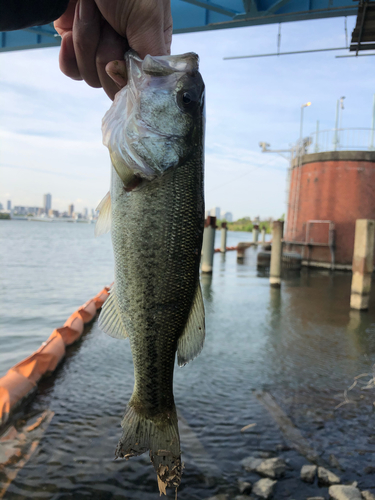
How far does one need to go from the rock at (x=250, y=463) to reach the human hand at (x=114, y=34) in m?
4.32

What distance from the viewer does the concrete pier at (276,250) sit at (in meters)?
17.1

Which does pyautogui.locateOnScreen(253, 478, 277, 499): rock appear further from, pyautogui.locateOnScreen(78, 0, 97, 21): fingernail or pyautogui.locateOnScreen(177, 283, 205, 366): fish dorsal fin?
pyautogui.locateOnScreen(78, 0, 97, 21): fingernail

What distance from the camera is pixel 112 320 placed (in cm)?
200

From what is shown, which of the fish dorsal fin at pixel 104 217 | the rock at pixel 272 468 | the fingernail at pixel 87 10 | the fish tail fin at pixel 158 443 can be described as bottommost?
the rock at pixel 272 468

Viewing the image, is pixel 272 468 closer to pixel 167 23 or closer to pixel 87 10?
pixel 167 23

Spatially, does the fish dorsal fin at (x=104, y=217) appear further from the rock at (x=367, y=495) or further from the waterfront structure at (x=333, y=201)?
the waterfront structure at (x=333, y=201)

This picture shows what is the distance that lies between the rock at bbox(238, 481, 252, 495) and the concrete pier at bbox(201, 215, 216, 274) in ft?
45.7

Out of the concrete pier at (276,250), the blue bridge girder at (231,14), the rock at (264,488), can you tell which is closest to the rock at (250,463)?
the rock at (264,488)

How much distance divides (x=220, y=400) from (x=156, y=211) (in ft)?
17.3

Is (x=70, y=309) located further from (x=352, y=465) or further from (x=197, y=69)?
(x=197, y=69)

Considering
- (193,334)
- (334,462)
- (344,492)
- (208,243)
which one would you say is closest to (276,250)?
(208,243)

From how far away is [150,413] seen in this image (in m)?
1.92

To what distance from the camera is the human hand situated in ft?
5.61

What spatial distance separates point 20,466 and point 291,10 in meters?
8.39
